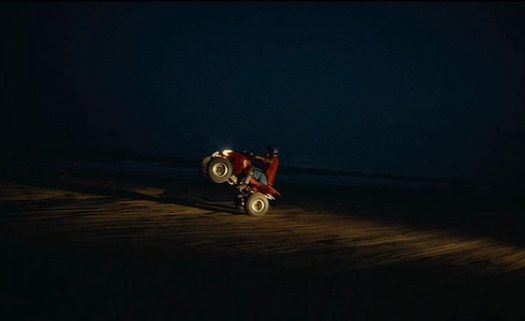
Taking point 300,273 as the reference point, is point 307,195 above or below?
above

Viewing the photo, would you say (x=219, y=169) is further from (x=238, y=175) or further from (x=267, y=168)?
(x=267, y=168)

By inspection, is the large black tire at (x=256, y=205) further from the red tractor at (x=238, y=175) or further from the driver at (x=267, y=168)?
the driver at (x=267, y=168)

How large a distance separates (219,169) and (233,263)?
14.8 feet

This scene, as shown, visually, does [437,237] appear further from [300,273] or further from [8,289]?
[8,289]

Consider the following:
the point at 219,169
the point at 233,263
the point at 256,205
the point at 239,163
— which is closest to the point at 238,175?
the point at 239,163

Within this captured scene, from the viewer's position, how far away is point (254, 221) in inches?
436

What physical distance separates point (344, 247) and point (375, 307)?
3.36 meters

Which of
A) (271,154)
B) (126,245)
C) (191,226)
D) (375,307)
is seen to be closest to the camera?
(375,307)

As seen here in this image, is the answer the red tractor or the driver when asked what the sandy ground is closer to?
the red tractor

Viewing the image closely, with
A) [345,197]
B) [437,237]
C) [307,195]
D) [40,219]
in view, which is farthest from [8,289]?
[345,197]

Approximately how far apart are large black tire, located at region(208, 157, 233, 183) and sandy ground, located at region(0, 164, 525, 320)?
3.06 ft

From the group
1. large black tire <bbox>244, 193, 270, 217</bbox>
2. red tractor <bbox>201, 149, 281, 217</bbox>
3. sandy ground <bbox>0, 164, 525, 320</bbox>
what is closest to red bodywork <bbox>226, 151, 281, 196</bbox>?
red tractor <bbox>201, 149, 281, 217</bbox>

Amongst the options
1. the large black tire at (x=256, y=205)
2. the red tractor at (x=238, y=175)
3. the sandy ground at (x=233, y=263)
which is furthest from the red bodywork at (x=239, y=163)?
the sandy ground at (x=233, y=263)

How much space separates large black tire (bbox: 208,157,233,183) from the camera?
11.3 m
